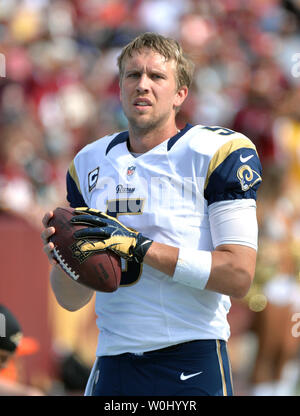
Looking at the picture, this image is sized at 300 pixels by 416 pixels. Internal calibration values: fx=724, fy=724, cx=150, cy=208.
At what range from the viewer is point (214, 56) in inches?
408

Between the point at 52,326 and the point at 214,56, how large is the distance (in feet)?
18.7

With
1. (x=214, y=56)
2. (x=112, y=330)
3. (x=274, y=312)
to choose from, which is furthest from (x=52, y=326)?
(x=214, y=56)

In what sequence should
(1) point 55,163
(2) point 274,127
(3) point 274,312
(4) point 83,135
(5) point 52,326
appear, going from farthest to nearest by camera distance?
(4) point 83,135, (1) point 55,163, (2) point 274,127, (5) point 52,326, (3) point 274,312

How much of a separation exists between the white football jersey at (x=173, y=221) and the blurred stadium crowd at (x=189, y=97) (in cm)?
298

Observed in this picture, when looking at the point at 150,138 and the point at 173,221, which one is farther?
the point at 150,138

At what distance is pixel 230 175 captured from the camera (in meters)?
2.57

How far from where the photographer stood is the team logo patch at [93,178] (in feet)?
9.30

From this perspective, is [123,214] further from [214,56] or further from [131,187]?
[214,56]

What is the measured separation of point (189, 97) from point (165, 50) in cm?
533
